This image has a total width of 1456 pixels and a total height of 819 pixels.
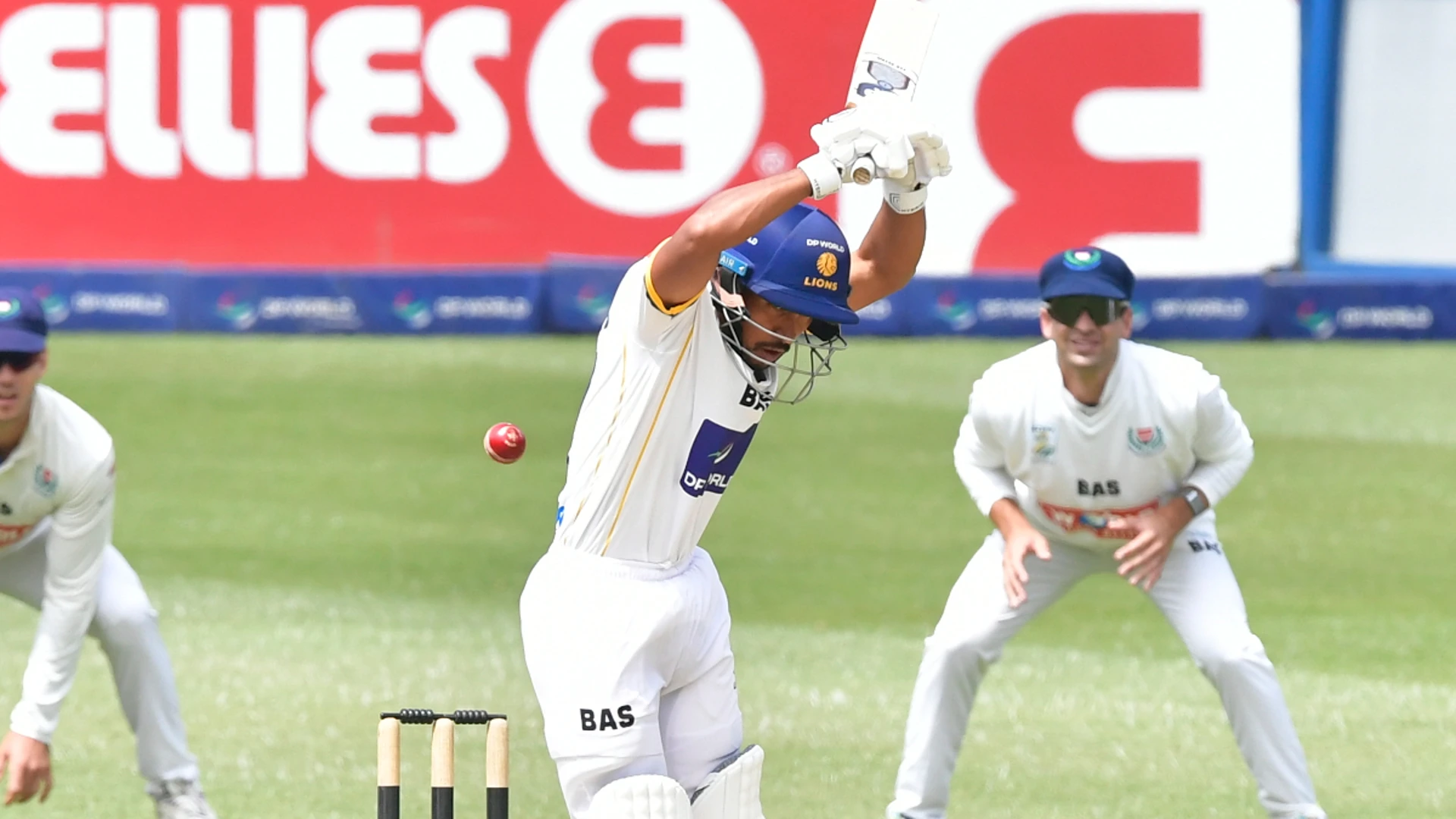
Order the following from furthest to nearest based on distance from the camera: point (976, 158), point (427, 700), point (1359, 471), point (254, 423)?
point (976, 158), point (254, 423), point (1359, 471), point (427, 700)

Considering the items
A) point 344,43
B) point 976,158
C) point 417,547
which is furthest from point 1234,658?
point 344,43

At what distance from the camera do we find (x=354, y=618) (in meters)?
10.8

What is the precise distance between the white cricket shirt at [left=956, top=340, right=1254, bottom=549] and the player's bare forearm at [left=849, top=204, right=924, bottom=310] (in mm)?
1678

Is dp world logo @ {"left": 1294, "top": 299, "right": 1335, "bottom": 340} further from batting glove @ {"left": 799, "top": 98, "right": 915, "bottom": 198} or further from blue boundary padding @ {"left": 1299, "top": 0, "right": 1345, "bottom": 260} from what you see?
batting glove @ {"left": 799, "top": 98, "right": 915, "bottom": 198}

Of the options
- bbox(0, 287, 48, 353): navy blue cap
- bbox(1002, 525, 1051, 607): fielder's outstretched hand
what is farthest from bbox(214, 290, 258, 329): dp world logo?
bbox(1002, 525, 1051, 607): fielder's outstretched hand

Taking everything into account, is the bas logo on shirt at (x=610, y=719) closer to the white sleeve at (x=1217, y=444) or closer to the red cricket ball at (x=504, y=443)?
the red cricket ball at (x=504, y=443)

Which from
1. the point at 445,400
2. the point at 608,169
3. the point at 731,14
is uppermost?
the point at 731,14

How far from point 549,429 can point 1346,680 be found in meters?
7.26

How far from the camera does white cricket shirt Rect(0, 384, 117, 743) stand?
604 centimetres

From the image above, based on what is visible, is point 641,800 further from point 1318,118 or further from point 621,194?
point 1318,118

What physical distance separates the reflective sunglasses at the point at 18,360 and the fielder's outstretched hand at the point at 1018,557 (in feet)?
10.4

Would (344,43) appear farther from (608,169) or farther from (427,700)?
(427,700)

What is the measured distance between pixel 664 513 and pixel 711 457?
0.18 meters

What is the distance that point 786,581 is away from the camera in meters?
11.8
